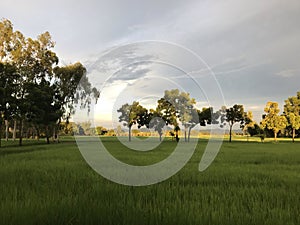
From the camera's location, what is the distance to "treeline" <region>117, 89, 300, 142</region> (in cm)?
4878

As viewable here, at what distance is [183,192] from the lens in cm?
644

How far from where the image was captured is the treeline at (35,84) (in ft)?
92.7

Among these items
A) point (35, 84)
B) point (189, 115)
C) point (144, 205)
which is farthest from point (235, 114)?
point (144, 205)

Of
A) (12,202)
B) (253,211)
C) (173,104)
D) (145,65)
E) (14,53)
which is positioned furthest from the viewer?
(173,104)

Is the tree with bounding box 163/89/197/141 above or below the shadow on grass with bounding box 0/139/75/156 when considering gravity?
above

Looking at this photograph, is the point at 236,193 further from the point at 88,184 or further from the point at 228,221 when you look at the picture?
the point at 88,184

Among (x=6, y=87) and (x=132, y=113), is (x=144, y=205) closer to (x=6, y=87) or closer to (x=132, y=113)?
(x=6, y=87)

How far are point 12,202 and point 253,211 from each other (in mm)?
4478

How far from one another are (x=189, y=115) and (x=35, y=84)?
28.3 m

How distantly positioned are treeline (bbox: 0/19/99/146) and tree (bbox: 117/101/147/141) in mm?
11033

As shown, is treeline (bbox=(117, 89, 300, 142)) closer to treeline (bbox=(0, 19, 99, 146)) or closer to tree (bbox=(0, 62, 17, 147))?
treeline (bbox=(0, 19, 99, 146))

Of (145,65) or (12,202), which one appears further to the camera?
(145,65)

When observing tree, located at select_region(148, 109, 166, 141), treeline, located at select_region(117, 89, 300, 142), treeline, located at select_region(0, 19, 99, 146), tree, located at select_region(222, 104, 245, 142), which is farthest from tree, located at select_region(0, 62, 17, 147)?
tree, located at select_region(222, 104, 245, 142)

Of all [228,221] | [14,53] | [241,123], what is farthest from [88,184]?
[241,123]
